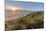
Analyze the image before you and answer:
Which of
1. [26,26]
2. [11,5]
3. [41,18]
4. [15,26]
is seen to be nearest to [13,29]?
[15,26]

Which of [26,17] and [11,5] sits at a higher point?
[11,5]

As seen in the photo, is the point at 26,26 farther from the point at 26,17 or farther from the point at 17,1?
the point at 17,1

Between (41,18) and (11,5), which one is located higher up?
(11,5)

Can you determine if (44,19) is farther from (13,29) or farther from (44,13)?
(13,29)

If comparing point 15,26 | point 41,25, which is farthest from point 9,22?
point 41,25

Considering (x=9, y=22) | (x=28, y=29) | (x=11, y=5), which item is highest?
(x=11, y=5)
